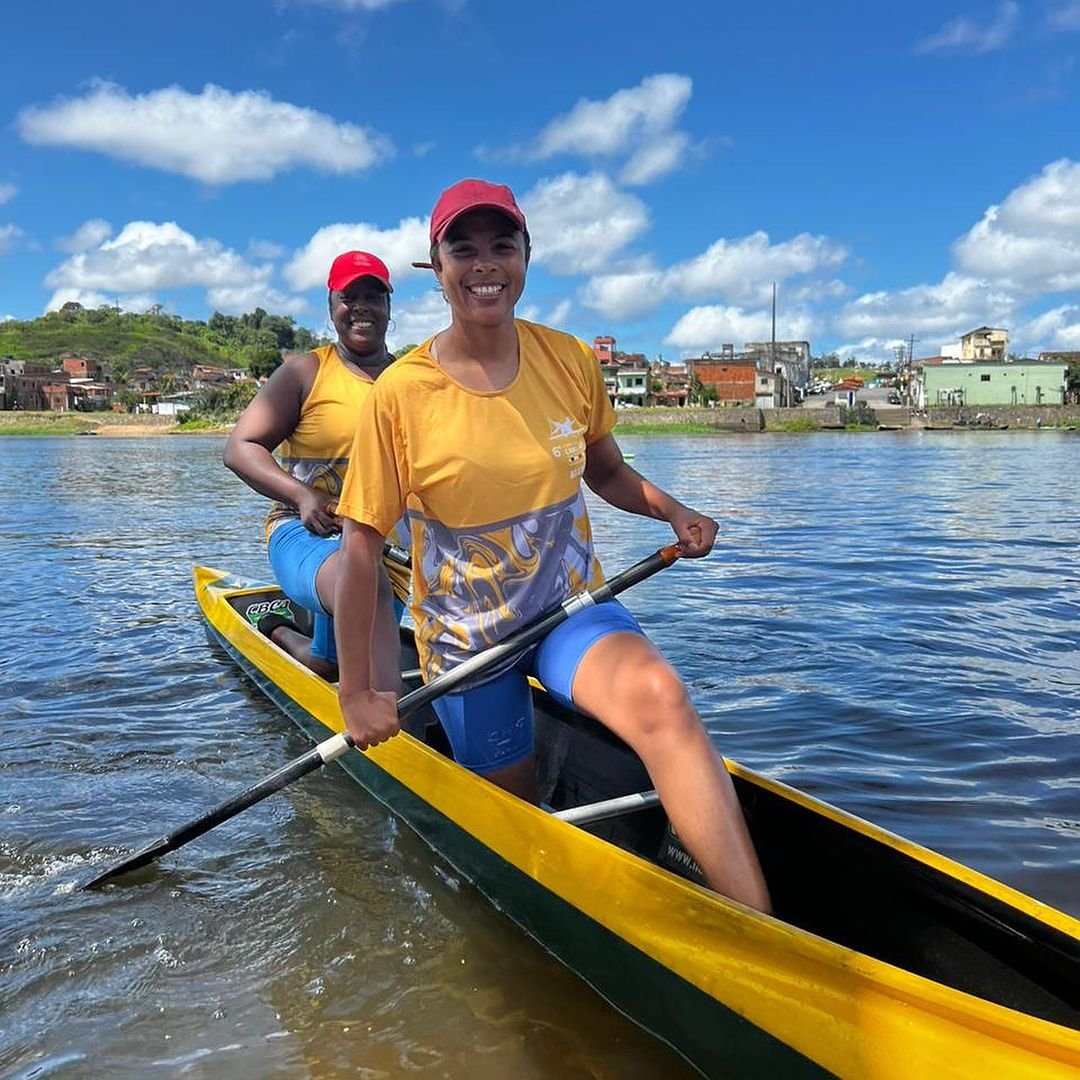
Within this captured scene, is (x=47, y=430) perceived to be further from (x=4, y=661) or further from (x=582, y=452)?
(x=582, y=452)

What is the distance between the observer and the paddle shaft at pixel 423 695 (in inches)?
139

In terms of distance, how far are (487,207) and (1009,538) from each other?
48.0 ft

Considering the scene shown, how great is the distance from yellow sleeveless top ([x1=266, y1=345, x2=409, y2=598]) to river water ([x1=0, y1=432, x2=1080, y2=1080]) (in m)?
1.84

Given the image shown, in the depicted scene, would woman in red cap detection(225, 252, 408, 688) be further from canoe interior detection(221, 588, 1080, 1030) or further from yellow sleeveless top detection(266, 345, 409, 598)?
canoe interior detection(221, 588, 1080, 1030)

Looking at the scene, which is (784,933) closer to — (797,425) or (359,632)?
(359,632)

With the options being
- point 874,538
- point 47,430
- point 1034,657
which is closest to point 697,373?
point 47,430

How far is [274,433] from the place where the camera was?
18.3ft

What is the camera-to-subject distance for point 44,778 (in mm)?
5938

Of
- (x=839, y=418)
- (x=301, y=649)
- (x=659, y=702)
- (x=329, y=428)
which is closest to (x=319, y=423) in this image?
(x=329, y=428)

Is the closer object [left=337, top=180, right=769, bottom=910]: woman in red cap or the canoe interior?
the canoe interior

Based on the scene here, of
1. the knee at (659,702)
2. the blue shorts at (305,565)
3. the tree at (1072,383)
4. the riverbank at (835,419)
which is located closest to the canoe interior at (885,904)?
the knee at (659,702)

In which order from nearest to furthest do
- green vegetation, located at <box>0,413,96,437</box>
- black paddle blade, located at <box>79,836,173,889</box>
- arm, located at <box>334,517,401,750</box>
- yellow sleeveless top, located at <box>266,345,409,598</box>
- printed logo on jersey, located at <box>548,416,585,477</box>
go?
1. arm, located at <box>334,517,401,750</box>
2. printed logo on jersey, located at <box>548,416,585,477</box>
3. black paddle blade, located at <box>79,836,173,889</box>
4. yellow sleeveless top, located at <box>266,345,409,598</box>
5. green vegetation, located at <box>0,413,96,437</box>

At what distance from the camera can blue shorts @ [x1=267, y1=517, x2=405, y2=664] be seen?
5477 mm

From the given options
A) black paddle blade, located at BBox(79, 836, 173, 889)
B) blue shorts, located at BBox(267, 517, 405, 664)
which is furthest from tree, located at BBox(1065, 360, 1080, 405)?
black paddle blade, located at BBox(79, 836, 173, 889)
